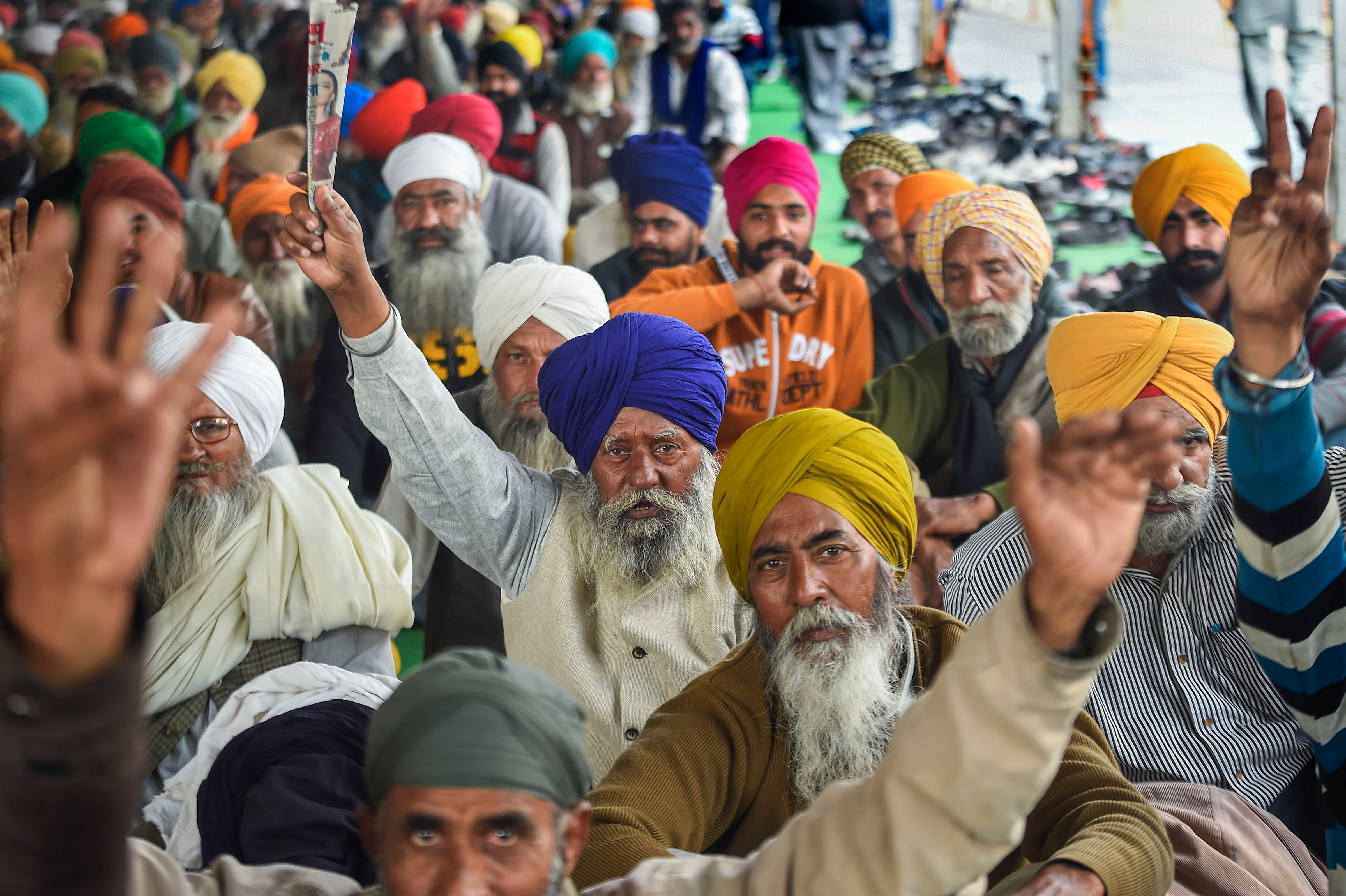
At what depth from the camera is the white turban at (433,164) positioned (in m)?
5.24

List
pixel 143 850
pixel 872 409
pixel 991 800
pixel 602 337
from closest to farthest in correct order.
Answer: pixel 991 800 < pixel 143 850 < pixel 602 337 < pixel 872 409

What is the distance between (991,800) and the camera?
1.32 m

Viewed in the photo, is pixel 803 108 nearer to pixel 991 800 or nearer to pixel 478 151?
pixel 478 151

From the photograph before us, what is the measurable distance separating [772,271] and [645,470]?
1.39 m

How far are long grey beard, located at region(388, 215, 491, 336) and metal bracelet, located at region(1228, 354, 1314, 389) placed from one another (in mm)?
3350

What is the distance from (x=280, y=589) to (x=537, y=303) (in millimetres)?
1229

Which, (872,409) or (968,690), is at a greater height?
(968,690)

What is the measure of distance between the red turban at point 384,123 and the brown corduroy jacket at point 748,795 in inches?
221

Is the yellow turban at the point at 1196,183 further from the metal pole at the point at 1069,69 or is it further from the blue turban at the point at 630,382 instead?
the metal pole at the point at 1069,69

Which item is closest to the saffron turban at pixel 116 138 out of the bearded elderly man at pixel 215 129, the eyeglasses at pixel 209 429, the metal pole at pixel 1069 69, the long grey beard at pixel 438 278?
the bearded elderly man at pixel 215 129

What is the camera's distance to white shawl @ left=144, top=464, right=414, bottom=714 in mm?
2664

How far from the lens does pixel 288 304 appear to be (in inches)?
215

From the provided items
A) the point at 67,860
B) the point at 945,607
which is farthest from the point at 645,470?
the point at 67,860

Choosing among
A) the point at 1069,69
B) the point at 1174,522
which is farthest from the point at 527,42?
the point at 1174,522
